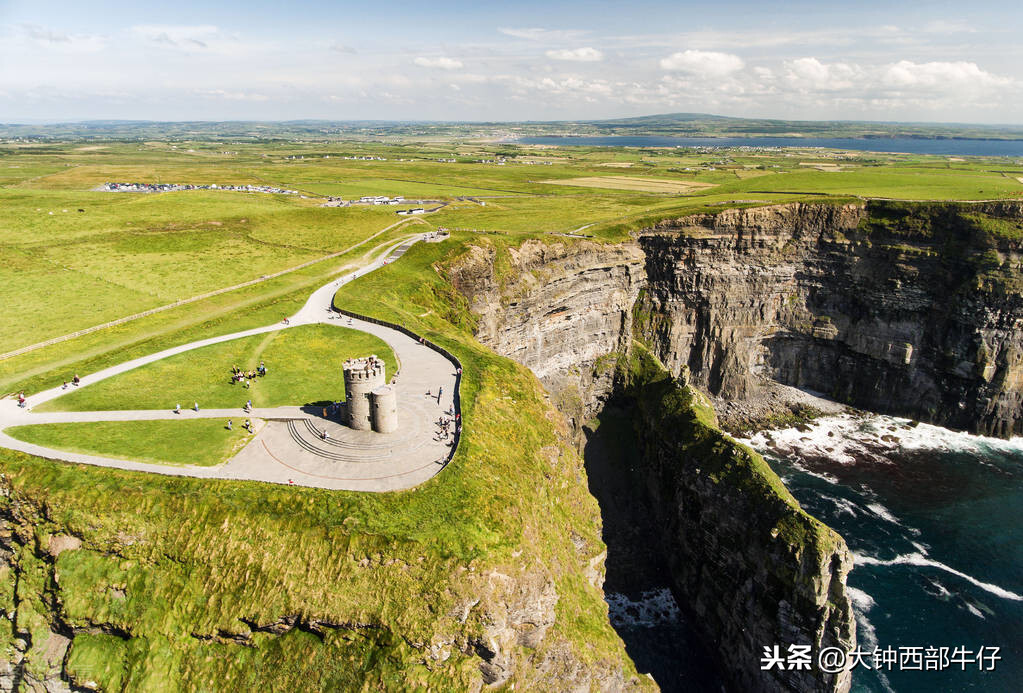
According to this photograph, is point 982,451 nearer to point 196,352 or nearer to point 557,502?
point 557,502

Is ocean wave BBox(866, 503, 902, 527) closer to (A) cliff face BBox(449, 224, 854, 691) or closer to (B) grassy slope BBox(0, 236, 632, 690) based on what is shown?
(A) cliff face BBox(449, 224, 854, 691)

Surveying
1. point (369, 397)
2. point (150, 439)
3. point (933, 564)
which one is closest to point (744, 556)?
point (933, 564)

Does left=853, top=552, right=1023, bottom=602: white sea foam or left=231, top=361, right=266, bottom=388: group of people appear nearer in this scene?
left=231, top=361, right=266, bottom=388: group of people

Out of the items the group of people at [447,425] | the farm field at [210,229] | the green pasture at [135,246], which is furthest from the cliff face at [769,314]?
the green pasture at [135,246]

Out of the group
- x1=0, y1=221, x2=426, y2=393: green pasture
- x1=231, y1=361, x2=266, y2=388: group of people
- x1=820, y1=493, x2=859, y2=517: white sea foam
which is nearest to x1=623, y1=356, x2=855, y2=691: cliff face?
x1=820, y1=493, x2=859, y2=517: white sea foam

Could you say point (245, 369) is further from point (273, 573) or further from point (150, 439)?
point (273, 573)

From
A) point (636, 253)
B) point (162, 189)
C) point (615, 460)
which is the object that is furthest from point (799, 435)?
point (162, 189)
